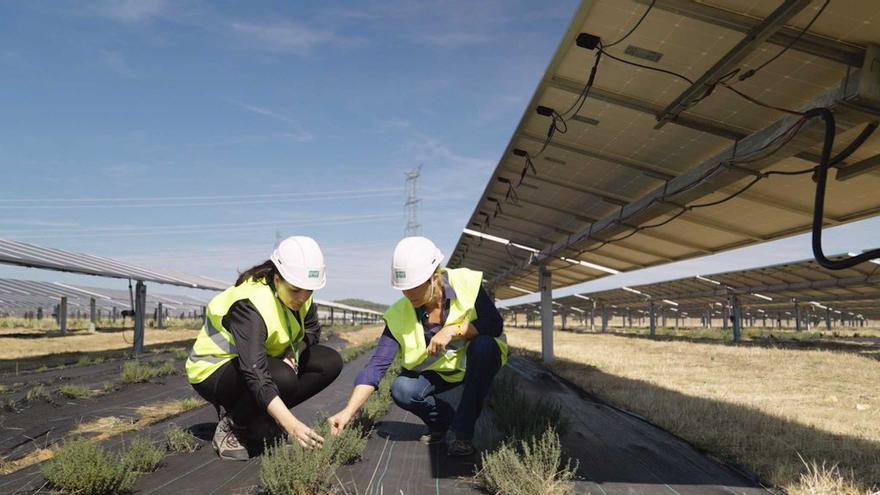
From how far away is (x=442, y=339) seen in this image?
454 cm

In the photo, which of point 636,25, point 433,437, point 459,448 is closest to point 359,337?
point 433,437

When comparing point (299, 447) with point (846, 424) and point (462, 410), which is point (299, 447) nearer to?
point (462, 410)

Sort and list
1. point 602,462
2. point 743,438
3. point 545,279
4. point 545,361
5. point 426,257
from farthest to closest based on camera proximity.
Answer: point 545,279 → point 545,361 → point 743,438 → point 602,462 → point 426,257

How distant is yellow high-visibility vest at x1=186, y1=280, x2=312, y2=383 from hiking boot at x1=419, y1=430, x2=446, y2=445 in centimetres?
145

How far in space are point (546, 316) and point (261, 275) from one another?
42.8ft

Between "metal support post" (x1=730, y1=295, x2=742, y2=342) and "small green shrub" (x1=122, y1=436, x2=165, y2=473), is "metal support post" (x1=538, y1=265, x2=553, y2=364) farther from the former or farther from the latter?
"metal support post" (x1=730, y1=295, x2=742, y2=342)

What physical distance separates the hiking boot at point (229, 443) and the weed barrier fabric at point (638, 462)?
2.51m

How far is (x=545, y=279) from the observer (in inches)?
682

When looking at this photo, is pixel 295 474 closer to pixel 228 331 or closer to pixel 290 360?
pixel 228 331

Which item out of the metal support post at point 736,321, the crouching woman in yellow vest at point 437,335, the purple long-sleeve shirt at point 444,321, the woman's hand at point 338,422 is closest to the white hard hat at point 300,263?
the crouching woman in yellow vest at point 437,335

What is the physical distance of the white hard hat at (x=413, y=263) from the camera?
4477 mm

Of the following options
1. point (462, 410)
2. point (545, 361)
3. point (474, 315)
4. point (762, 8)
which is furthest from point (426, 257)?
point (545, 361)

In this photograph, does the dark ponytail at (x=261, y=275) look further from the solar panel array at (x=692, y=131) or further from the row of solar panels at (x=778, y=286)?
the row of solar panels at (x=778, y=286)

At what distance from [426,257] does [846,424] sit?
19.4ft
